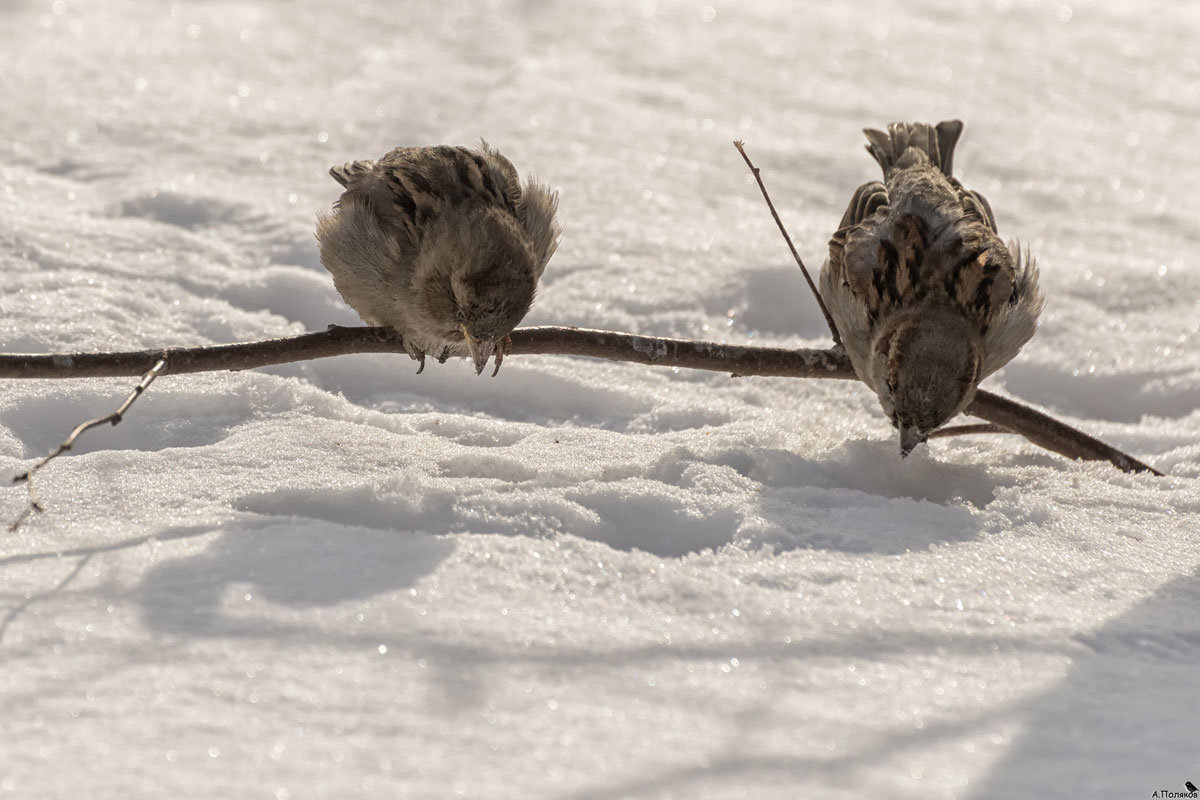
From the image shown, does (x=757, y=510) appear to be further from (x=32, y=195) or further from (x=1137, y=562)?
(x=32, y=195)

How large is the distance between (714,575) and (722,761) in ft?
2.32

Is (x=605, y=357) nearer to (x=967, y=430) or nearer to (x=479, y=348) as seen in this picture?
(x=479, y=348)

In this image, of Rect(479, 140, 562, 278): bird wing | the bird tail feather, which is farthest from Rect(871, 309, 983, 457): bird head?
the bird tail feather

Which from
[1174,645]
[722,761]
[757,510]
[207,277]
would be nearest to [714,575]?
[757,510]

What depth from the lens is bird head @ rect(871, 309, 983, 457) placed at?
3650 mm

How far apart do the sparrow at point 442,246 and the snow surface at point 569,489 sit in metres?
0.30

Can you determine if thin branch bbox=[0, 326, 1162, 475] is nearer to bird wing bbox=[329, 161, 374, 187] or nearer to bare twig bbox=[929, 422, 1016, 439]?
bare twig bbox=[929, 422, 1016, 439]

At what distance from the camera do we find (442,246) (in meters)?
3.85

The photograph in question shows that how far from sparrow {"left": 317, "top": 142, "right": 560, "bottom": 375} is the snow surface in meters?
0.30

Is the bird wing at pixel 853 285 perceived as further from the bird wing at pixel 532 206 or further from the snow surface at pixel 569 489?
the bird wing at pixel 532 206

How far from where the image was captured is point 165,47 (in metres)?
7.09

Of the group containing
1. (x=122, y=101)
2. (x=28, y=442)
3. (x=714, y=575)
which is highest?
(x=122, y=101)

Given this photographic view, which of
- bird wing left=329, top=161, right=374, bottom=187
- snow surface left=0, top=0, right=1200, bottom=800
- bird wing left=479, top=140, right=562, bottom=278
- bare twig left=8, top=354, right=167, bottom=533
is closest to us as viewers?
snow surface left=0, top=0, right=1200, bottom=800

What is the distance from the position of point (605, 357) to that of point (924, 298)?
3.79 feet
